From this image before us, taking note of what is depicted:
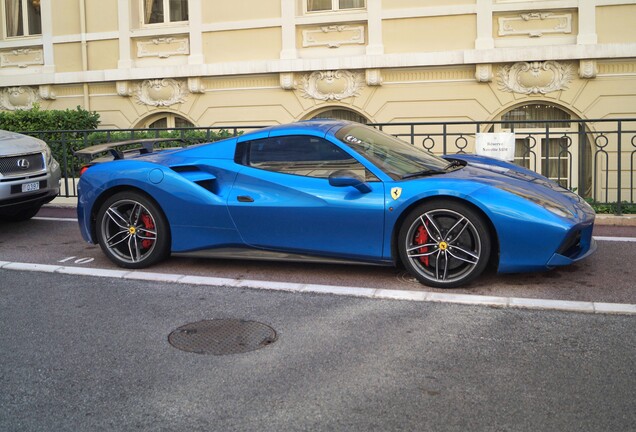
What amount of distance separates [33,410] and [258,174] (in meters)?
3.31

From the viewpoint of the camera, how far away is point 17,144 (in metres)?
9.77

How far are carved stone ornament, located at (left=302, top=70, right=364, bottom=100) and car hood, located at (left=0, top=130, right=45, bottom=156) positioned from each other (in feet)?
25.0

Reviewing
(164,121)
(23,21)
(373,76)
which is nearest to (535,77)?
(373,76)

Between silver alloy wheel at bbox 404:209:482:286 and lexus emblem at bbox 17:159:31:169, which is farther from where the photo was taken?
lexus emblem at bbox 17:159:31:169

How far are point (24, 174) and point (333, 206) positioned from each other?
4.65 m

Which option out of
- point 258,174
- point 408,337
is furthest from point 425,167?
point 408,337

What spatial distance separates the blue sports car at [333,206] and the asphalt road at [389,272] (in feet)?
0.63

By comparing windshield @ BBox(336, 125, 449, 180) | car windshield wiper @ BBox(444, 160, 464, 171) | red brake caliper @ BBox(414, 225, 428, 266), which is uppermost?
windshield @ BBox(336, 125, 449, 180)

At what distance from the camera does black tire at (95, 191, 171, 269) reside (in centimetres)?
728

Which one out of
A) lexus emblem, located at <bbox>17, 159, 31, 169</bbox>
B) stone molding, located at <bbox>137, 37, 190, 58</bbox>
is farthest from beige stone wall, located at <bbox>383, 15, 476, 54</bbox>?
lexus emblem, located at <bbox>17, 159, 31, 169</bbox>

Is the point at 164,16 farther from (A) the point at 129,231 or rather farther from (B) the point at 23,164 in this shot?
(A) the point at 129,231

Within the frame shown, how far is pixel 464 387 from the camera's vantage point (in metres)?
4.32

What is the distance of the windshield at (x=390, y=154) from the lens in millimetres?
6775

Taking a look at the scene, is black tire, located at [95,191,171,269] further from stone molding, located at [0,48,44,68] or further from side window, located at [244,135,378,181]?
stone molding, located at [0,48,44,68]
